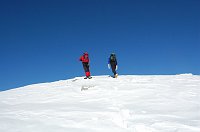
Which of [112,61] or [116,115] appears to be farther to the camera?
[112,61]

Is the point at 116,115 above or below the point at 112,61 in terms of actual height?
below

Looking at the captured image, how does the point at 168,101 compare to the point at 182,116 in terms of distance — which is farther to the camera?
the point at 168,101

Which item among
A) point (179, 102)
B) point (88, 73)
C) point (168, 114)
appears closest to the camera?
point (168, 114)

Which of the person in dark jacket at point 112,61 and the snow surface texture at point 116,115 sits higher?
the person in dark jacket at point 112,61

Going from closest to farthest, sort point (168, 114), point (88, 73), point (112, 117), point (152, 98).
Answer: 1. point (112, 117)
2. point (168, 114)
3. point (152, 98)
4. point (88, 73)

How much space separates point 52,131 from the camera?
20.0 ft

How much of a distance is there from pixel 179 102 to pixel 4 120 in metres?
5.95

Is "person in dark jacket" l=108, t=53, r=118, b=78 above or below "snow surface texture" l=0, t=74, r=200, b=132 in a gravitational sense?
above

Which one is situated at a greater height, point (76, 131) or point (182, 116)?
point (182, 116)

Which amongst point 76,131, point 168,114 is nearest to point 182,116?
point 168,114

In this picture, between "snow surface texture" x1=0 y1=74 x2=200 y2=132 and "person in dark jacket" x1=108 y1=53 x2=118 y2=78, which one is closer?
"snow surface texture" x1=0 y1=74 x2=200 y2=132

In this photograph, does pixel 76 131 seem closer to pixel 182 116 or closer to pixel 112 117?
pixel 112 117

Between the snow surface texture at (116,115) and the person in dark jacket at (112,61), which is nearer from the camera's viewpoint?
the snow surface texture at (116,115)

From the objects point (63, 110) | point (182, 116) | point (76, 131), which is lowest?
point (76, 131)
